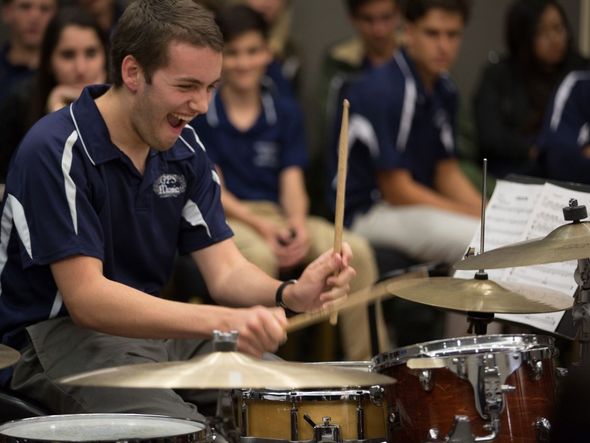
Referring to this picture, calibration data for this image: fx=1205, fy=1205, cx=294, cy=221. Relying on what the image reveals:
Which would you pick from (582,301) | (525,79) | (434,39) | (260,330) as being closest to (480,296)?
(582,301)

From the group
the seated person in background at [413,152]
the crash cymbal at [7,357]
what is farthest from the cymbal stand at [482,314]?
the seated person in background at [413,152]

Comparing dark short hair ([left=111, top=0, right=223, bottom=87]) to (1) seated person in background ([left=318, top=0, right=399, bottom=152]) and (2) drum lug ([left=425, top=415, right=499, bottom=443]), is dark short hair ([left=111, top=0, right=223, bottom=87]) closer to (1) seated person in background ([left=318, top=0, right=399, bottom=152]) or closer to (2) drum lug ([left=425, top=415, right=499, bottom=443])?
(2) drum lug ([left=425, top=415, right=499, bottom=443])

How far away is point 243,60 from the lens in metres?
5.02

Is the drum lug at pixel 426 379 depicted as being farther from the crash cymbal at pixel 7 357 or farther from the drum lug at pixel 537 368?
the crash cymbal at pixel 7 357

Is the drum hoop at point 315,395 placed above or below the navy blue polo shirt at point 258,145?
below

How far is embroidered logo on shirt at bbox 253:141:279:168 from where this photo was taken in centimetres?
517

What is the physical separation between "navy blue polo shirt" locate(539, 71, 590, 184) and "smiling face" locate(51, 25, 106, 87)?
195 cm

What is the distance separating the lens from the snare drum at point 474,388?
2.67m

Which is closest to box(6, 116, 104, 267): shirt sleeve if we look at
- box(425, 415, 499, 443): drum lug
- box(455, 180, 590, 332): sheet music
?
box(425, 415, 499, 443): drum lug

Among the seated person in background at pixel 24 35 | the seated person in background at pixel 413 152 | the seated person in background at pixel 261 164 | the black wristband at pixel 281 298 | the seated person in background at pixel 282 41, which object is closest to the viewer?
the black wristband at pixel 281 298

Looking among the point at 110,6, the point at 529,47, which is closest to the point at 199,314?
the point at 110,6

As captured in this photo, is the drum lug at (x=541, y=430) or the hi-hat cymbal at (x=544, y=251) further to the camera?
the hi-hat cymbal at (x=544, y=251)

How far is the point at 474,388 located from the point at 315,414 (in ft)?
1.27

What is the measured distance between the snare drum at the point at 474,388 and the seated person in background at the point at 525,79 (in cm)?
316
